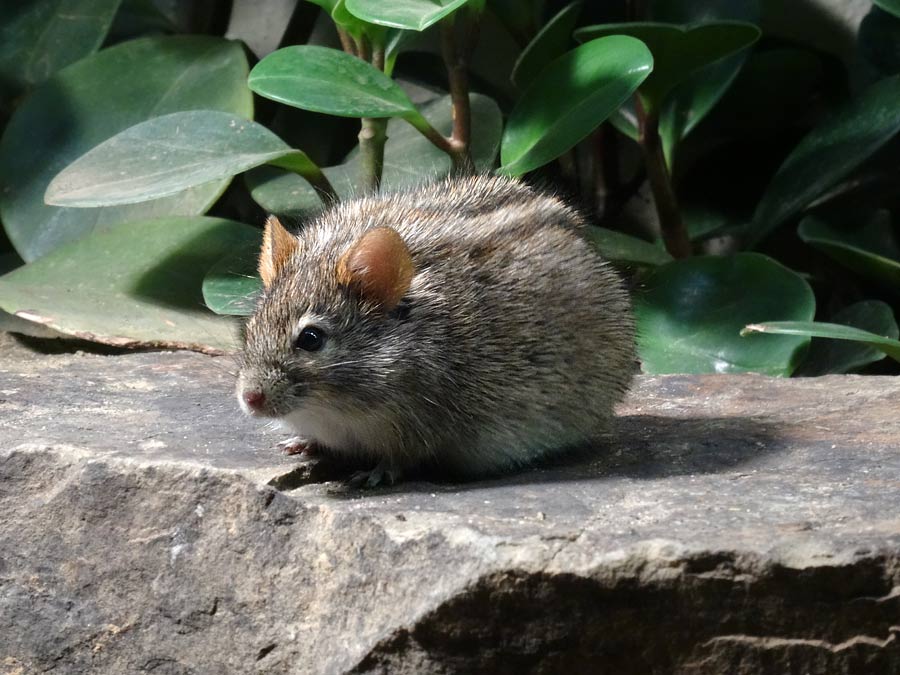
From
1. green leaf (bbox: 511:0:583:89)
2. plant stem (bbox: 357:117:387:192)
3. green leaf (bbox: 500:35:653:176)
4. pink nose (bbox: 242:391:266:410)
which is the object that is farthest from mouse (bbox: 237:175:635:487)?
green leaf (bbox: 511:0:583:89)

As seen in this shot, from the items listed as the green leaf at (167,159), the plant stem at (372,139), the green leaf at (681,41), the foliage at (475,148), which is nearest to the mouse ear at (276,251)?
the foliage at (475,148)

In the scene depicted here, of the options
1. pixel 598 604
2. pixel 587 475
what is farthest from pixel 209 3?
pixel 598 604

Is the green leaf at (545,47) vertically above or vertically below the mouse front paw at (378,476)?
above

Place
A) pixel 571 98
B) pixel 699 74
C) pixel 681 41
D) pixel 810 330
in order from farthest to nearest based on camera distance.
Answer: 1. pixel 699 74
2. pixel 681 41
3. pixel 571 98
4. pixel 810 330

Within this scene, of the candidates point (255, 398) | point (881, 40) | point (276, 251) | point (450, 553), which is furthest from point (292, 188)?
point (450, 553)

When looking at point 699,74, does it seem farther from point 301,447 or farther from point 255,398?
point 255,398

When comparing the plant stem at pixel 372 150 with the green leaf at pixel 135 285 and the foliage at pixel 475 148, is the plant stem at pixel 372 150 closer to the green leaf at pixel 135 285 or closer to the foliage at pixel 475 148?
the foliage at pixel 475 148

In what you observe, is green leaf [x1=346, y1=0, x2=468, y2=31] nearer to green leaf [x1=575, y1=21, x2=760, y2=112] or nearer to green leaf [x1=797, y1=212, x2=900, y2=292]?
green leaf [x1=575, y1=21, x2=760, y2=112]
